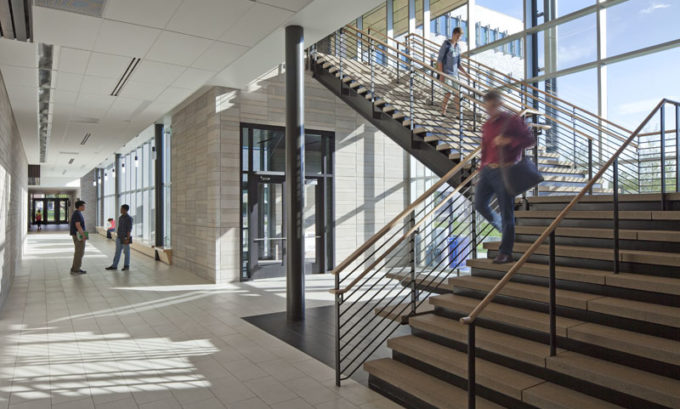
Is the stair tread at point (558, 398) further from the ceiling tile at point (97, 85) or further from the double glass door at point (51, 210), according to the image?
the double glass door at point (51, 210)

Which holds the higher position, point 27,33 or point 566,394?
point 27,33

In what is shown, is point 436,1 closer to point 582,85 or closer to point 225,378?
point 582,85

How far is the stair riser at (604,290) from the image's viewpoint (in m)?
2.96

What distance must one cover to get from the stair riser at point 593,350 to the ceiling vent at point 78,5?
4.64m

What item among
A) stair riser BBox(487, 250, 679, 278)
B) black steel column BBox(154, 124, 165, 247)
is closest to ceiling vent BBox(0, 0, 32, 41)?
stair riser BBox(487, 250, 679, 278)

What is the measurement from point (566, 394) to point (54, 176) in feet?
95.1

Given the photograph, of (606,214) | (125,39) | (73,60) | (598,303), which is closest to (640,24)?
(606,214)

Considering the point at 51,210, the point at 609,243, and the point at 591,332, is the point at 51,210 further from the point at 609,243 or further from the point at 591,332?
the point at 591,332

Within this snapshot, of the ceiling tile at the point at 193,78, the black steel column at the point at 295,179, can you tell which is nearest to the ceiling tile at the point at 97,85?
the ceiling tile at the point at 193,78

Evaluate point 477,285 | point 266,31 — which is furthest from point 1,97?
point 477,285

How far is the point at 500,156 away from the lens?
3.44 m

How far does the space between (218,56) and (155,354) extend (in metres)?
3.93

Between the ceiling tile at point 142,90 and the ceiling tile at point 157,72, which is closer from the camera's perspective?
the ceiling tile at point 157,72

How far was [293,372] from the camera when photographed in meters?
3.90
